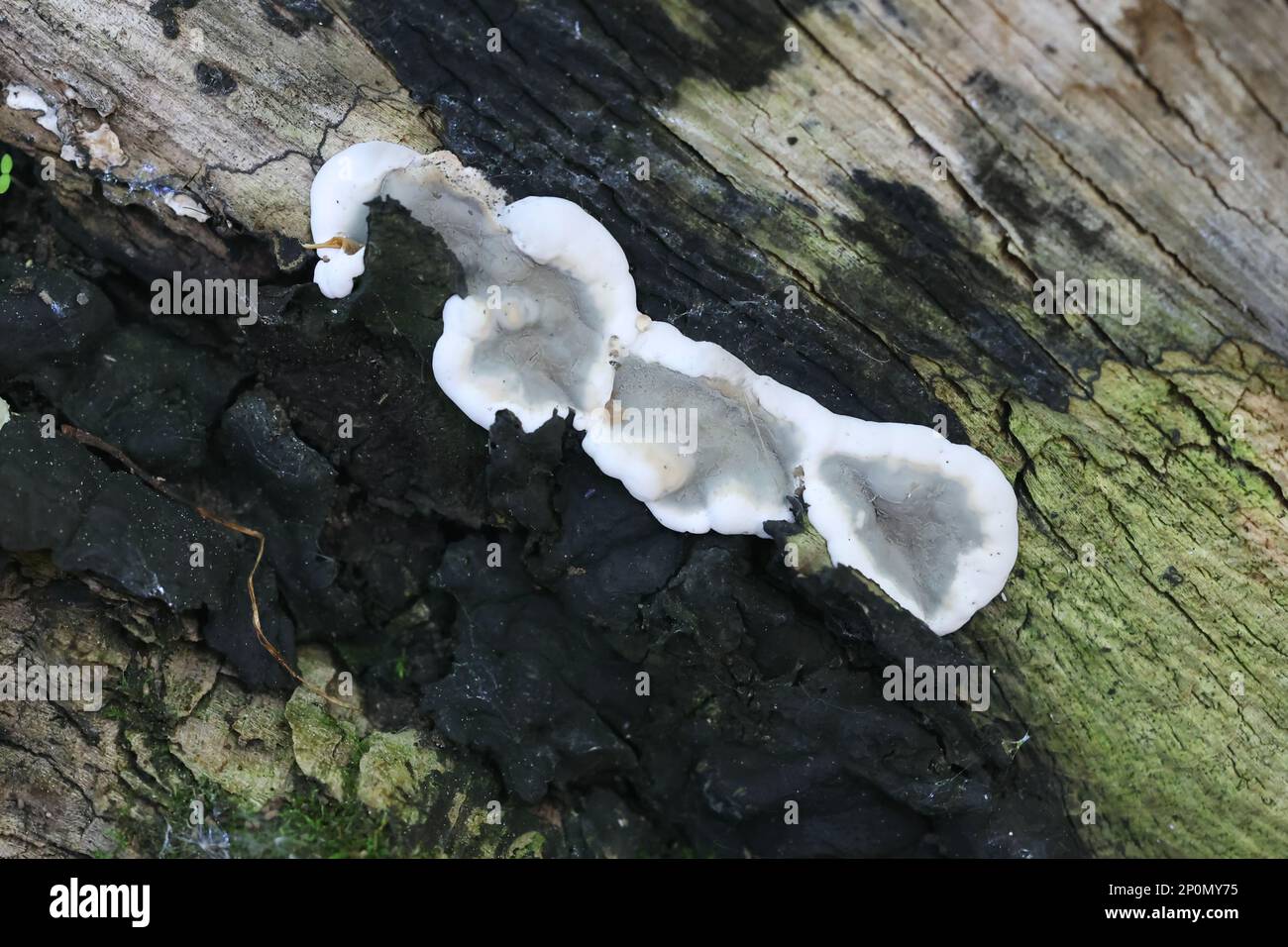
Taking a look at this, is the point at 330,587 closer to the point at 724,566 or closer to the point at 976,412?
the point at 724,566

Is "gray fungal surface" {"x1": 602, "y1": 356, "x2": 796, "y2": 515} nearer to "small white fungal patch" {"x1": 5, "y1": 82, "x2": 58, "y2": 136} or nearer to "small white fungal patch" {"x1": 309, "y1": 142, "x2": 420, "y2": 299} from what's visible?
"small white fungal patch" {"x1": 309, "y1": 142, "x2": 420, "y2": 299}

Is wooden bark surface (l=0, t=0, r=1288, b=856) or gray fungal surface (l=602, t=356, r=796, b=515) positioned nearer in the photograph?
wooden bark surface (l=0, t=0, r=1288, b=856)

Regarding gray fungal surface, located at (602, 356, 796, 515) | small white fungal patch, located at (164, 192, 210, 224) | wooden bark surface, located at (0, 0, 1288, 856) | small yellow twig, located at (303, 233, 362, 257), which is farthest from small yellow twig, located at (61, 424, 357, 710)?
gray fungal surface, located at (602, 356, 796, 515)

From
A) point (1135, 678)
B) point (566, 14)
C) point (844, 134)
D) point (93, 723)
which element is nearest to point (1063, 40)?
point (844, 134)

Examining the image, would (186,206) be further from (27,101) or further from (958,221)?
(958,221)

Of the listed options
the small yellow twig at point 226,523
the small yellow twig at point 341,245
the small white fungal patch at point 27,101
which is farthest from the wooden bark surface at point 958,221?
the small yellow twig at point 226,523

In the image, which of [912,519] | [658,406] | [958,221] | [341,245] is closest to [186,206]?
[341,245]
